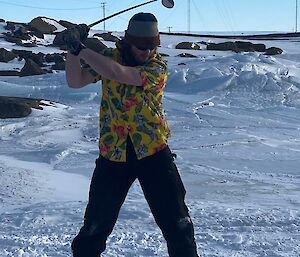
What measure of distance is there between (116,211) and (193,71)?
642 inches

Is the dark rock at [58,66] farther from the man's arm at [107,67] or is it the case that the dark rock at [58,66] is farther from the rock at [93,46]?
the man's arm at [107,67]

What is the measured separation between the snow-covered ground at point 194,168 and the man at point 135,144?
4.09ft

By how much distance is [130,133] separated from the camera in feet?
10.6

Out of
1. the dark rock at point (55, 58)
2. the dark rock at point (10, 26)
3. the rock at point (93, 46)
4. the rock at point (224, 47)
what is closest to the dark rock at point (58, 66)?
the dark rock at point (55, 58)

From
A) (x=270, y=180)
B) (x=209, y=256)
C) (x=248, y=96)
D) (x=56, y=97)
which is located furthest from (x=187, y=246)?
(x=248, y=96)

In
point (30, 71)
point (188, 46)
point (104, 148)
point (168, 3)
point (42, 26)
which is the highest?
point (168, 3)

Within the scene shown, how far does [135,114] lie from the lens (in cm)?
322

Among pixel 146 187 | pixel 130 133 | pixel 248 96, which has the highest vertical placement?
pixel 130 133

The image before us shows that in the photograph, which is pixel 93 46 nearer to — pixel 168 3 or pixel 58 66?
pixel 168 3

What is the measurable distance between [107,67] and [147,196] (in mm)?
684

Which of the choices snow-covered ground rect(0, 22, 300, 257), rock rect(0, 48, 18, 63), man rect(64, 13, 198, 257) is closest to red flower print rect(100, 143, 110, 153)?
man rect(64, 13, 198, 257)

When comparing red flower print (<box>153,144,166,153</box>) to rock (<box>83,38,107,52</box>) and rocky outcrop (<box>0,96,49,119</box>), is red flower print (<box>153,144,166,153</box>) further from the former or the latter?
rocky outcrop (<box>0,96,49,119</box>)

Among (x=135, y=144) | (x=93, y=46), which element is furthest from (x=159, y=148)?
(x=93, y=46)

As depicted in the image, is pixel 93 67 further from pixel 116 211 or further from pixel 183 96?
pixel 183 96
